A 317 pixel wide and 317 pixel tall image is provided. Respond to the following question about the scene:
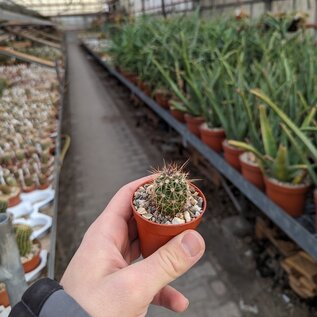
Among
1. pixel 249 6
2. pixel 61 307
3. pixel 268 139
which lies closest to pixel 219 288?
pixel 268 139

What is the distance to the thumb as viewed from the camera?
0.50 metres

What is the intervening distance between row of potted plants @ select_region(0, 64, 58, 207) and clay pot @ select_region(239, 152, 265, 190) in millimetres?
1009

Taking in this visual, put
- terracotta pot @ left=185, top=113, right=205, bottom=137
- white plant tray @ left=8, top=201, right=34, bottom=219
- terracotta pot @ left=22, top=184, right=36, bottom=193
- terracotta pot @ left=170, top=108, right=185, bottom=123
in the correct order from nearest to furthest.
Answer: white plant tray @ left=8, top=201, right=34, bottom=219 → terracotta pot @ left=22, top=184, right=36, bottom=193 → terracotta pot @ left=185, top=113, right=205, bottom=137 → terracotta pot @ left=170, top=108, right=185, bottom=123

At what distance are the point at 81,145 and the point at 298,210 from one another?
2.32 metres

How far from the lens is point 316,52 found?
2.10 m

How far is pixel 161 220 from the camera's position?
55cm

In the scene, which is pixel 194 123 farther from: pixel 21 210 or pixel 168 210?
pixel 168 210

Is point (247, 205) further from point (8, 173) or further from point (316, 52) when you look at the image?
point (8, 173)

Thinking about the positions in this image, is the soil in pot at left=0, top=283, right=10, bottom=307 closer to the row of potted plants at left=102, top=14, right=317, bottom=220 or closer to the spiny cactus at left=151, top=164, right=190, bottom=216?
the spiny cactus at left=151, top=164, right=190, bottom=216

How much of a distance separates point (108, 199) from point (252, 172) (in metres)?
1.06

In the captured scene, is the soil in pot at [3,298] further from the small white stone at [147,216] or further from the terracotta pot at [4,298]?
the small white stone at [147,216]

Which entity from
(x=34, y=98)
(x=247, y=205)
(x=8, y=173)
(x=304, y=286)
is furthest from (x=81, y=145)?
(x=304, y=286)

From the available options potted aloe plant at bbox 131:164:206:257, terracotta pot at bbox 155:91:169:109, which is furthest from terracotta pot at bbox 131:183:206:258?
terracotta pot at bbox 155:91:169:109

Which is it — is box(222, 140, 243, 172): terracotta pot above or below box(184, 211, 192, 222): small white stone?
below
